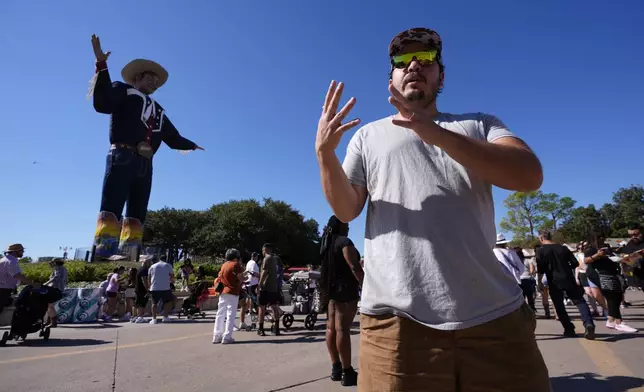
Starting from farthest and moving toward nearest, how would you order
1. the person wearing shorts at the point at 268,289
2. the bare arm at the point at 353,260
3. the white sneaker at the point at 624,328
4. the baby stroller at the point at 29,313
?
1. the person wearing shorts at the point at 268,289
2. the baby stroller at the point at 29,313
3. the white sneaker at the point at 624,328
4. the bare arm at the point at 353,260

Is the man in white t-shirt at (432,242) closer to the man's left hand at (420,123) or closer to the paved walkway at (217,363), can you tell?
the man's left hand at (420,123)

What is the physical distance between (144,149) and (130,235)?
4.15m

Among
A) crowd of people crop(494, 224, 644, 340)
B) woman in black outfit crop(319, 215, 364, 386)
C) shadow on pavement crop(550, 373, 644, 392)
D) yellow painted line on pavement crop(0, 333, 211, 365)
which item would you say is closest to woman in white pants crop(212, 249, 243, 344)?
yellow painted line on pavement crop(0, 333, 211, 365)

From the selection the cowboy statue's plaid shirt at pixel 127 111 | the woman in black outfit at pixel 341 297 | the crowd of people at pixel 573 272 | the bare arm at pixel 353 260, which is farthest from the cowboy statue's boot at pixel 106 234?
the crowd of people at pixel 573 272

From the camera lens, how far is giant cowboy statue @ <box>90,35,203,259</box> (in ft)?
53.2

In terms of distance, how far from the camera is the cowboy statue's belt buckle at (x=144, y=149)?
17.1 meters

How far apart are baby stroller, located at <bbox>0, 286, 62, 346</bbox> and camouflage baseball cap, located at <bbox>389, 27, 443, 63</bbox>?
8562 millimetres

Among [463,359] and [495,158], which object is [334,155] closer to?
[495,158]

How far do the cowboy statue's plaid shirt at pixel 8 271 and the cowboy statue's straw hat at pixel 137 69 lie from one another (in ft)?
42.1

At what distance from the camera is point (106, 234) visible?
16359 millimetres

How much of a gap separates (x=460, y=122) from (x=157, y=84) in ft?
63.6

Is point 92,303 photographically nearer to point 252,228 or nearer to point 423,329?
point 423,329

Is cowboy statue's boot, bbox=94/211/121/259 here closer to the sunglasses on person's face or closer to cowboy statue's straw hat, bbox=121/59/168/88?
cowboy statue's straw hat, bbox=121/59/168/88

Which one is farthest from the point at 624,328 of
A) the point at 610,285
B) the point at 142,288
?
the point at 142,288
